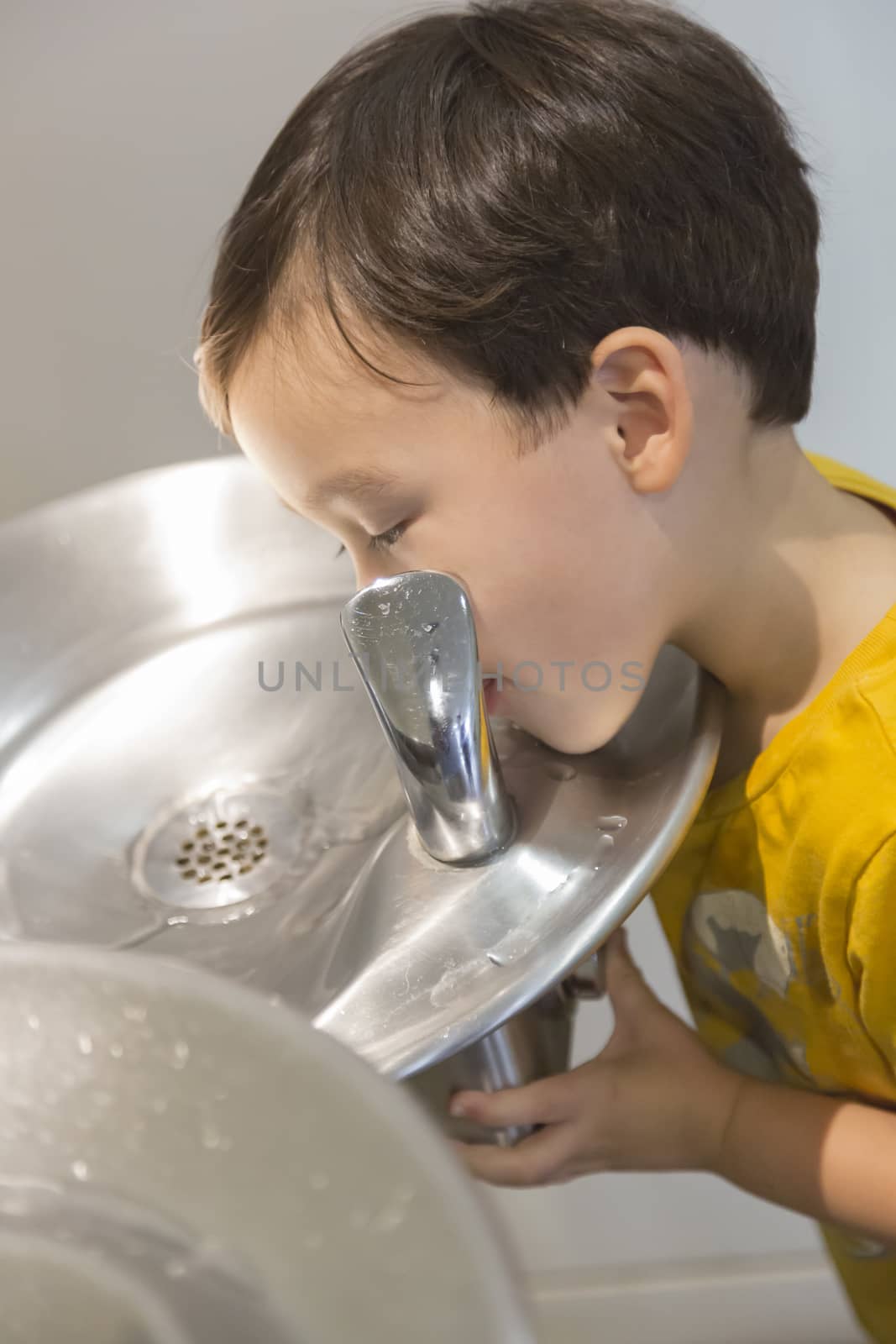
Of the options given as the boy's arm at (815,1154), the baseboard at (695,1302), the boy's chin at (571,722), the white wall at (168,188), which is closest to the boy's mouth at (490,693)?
the boy's chin at (571,722)

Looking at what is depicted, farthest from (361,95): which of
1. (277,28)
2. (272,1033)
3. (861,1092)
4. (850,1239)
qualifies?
(850,1239)

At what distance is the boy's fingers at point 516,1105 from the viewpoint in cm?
56

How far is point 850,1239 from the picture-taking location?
699mm

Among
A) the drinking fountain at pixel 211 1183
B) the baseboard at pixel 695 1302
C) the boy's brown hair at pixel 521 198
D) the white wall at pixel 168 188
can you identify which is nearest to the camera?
the drinking fountain at pixel 211 1183

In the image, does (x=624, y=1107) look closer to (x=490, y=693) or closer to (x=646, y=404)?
(x=490, y=693)

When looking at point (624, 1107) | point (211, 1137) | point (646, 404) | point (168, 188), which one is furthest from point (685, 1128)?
point (168, 188)

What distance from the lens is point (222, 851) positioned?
2.02 ft

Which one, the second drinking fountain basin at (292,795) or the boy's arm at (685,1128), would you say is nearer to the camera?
the second drinking fountain basin at (292,795)

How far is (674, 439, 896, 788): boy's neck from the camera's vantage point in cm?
57

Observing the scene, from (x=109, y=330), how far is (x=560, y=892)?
21.6 inches

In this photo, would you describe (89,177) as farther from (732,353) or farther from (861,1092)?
(861,1092)

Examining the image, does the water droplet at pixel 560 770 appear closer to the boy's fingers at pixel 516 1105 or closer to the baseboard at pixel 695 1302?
the boy's fingers at pixel 516 1105

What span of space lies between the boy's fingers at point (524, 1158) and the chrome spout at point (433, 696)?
158mm

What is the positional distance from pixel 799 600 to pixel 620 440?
5.7 inches
